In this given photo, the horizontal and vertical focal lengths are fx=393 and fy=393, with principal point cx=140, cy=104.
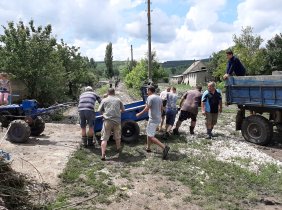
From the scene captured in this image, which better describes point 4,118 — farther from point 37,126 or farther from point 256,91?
point 256,91

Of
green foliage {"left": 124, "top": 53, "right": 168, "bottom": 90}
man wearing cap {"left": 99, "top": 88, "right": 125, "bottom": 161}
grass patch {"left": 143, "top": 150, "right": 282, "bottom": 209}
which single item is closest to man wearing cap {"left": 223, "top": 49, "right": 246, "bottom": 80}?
grass patch {"left": 143, "top": 150, "right": 282, "bottom": 209}

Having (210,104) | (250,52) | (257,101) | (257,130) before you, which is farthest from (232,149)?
(250,52)

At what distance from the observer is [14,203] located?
5746mm

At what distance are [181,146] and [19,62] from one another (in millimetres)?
11332

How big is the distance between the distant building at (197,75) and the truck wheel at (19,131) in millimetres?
77474

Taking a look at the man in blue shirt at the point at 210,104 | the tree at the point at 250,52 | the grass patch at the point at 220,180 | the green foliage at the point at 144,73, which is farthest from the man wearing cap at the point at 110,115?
the tree at the point at 250,52

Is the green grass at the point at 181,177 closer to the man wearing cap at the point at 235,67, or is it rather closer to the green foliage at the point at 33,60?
the man wearing cap at the point at 235,67

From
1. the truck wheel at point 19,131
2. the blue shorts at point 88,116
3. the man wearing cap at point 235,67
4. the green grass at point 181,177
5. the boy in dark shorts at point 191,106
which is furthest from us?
the boy in dark shorts at point 191,106

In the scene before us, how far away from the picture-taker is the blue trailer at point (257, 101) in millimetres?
11188

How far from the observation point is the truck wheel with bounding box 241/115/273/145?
11.6 metres

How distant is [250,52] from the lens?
4697cm

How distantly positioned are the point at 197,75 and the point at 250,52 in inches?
1904

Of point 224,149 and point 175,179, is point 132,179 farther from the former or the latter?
point 224,149

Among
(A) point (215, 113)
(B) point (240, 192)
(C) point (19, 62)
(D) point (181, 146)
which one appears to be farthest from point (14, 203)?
(C) point (19, 62)
